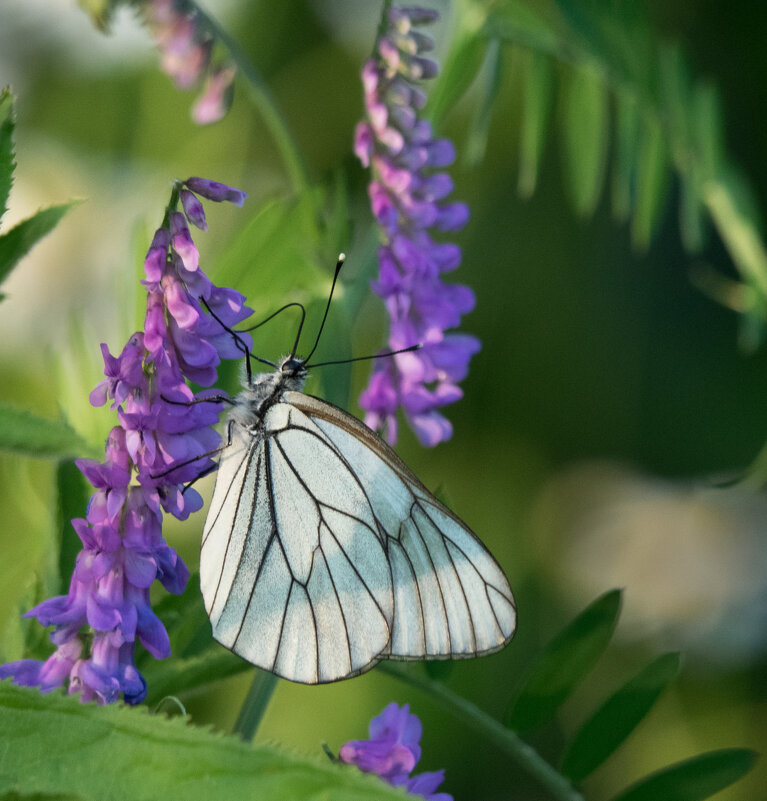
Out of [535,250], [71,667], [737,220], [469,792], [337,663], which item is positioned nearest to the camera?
[71,667]

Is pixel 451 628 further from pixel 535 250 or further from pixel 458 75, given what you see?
pixel 535 250

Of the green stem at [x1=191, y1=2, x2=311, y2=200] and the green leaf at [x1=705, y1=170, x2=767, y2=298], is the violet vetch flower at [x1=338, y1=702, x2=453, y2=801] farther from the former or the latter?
the green leaf at [x1=705, y1=170, x2=767, y2=298]

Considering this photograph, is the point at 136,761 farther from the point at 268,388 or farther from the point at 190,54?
the point at 190,54

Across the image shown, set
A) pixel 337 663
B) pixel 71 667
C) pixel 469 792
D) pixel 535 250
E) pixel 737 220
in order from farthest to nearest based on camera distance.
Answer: pixel 535 250 < pixel 469 792 < pixel 737 220 < pixel 337 663 < pixel 71 667

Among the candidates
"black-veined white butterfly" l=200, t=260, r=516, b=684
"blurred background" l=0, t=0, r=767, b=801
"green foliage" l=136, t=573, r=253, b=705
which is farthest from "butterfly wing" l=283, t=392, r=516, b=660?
"blurred background" l=0, t=0, r=767, b=801

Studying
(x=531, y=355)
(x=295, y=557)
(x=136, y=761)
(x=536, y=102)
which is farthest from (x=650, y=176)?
(x=531, y=355)

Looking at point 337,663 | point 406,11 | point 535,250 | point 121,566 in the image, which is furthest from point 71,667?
point 535,250
